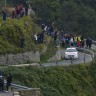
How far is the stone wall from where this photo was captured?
4966 centimetres

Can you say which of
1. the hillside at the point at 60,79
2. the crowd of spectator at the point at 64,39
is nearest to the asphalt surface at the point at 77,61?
the hillside at the point at 60,79

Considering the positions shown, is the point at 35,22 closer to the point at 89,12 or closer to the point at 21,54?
the point at 21,54

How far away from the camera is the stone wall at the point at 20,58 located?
4966 cm

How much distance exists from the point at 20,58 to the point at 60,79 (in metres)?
4.30

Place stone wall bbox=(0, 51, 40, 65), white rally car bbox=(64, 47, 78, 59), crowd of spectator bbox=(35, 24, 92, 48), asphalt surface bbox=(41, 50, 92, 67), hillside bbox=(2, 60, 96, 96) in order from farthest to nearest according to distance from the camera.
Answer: crowd of spectator bbox=(35, 24, 92, 48) < white rally car bbox=(64, 47, 78, 59) < asphalt surface bbox=(41, 50, 92, 67) < stone wall bbox=(0, 51, 40, 65) < hillside bbox=(2, 60, 96, 96)

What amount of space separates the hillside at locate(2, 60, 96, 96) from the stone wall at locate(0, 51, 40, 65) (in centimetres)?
240

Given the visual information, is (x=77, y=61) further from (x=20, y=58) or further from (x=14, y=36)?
(x=20, y=58)

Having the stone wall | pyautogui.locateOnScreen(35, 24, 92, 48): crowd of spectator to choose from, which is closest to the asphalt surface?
the stone wall

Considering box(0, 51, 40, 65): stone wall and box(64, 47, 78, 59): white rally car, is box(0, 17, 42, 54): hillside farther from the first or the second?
box(64, 47, 78, 59): white rally car

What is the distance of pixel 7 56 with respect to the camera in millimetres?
49906

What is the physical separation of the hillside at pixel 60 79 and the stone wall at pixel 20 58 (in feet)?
7.87

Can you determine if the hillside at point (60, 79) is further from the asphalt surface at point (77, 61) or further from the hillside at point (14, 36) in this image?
the hillside at point (14, 36)

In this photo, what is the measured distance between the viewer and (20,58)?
168 feet

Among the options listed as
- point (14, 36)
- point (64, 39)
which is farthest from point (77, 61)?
point (64, 39)
